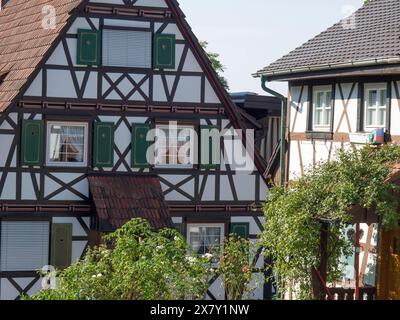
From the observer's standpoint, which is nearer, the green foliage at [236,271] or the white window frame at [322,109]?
the green foliage at [236,271]

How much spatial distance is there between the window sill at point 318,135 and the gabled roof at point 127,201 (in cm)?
400

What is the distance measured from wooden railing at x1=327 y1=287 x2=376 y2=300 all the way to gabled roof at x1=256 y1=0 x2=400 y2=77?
4155 millimetres

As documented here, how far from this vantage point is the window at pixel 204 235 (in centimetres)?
2919

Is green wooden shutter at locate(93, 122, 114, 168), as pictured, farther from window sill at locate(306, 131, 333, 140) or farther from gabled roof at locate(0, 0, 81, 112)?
window sill at locate(306, 131, 333, 140)

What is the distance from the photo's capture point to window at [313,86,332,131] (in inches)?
1000

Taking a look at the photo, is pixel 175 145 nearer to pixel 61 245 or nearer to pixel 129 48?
pixel 129 48

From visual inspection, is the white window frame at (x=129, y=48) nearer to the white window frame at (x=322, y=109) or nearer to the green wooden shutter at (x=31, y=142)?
the green wooden shutter at (x=31, y=142)

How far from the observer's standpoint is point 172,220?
28984mm

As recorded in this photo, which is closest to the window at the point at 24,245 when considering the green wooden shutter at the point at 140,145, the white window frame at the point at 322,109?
the green wooden shutter at the point at 140,145

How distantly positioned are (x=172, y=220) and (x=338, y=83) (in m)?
6.14

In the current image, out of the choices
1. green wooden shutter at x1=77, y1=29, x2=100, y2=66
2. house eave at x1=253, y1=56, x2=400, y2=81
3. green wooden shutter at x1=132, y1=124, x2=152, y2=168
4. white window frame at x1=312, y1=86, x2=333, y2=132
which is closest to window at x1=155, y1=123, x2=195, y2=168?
green wooden shutter at x1=132, y1=124, x2=152, y2=168

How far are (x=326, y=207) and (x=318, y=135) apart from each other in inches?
230

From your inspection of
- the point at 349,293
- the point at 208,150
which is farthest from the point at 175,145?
the point at 349,293
